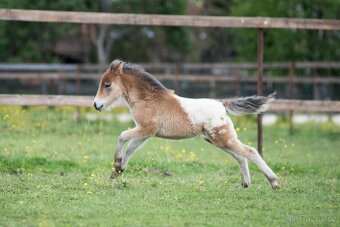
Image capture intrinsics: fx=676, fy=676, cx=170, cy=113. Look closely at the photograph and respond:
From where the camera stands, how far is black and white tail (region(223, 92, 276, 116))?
9172mm

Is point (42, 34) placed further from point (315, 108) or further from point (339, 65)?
point (315, 108)

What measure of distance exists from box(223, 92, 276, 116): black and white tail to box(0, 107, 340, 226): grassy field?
1047mm

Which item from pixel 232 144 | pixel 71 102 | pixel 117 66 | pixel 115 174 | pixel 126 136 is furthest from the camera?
pixel 71 102

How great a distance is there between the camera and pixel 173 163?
11.0 meters

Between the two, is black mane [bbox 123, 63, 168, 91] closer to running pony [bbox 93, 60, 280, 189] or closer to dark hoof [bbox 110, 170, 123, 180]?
running pony [bbox 93, 60, 280, 189]

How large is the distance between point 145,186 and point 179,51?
33170 millimetres

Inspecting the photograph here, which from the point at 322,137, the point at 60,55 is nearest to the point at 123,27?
the point at 60,55

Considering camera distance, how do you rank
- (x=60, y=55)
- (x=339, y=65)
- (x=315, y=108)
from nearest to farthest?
(x=315, y=108) < (x=339, y=65) < (x=60, y=55)

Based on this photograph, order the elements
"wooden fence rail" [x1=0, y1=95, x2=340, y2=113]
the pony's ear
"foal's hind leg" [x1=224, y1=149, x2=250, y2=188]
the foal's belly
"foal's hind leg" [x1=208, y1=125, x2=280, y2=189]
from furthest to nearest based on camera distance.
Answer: "wooden fence rail" [x1=0, y1=95, x2=340, y2=113] → the pony's ear → "foal's hind leg" [x1=224, y1=149, x2=250, y2=188] → the foal's belly → "foal's hind leg" [x1=208, y1=125, x2=280, y2=189]

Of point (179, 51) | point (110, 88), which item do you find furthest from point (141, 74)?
point (179, 51)

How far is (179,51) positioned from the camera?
41875 mm

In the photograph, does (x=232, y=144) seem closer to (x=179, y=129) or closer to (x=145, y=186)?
(x=179, y=129)

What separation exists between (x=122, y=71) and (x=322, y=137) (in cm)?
955

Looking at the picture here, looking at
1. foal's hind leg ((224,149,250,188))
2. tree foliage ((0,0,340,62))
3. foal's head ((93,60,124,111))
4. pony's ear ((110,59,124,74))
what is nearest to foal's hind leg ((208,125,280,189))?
foal's hind leg ((224,149,250,188))
